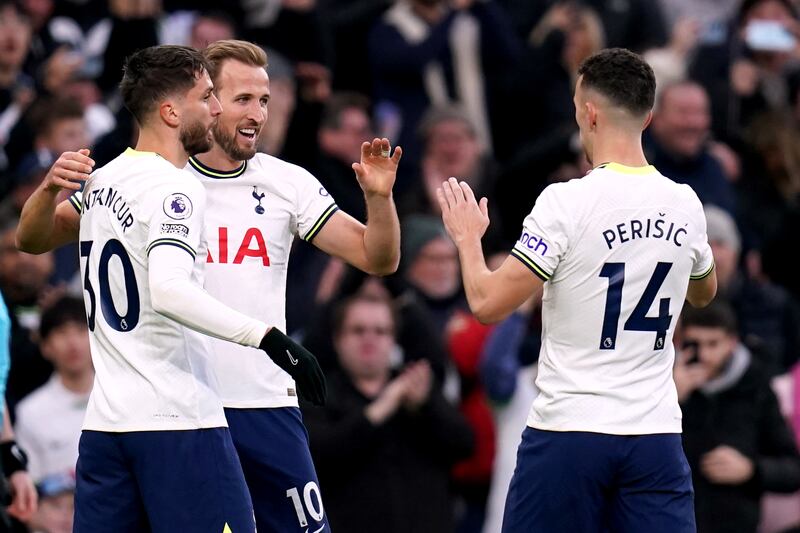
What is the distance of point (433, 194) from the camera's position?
12.3 metres

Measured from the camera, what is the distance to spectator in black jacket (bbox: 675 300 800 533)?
998cm

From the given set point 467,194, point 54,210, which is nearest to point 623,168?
point 467,194

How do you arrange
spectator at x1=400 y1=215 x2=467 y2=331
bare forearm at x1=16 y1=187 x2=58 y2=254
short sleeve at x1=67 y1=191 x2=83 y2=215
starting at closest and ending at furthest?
bare forearm at x1=16 y1=187 x2=58 y2=254 → short sleeve at x1=67 y1=191 x2=83 y2=215 → spectator at x1=400 y1=215 x2=467 y2=331

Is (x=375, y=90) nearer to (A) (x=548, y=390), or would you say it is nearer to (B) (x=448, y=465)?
(B) (x=448, y=465)

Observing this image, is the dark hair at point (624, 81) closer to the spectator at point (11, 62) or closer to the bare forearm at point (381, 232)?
the bare forearm at point (381, 232)

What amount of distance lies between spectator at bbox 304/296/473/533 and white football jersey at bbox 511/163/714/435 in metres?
3.14

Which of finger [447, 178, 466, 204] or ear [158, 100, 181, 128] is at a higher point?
ear [158, 100, 181, 128]

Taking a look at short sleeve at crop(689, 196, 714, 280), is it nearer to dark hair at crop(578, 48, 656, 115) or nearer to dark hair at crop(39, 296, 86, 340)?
dark hair at crop(578, 48, 656, 115)

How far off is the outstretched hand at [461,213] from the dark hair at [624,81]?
0.69m

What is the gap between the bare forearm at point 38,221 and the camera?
7.01 meters

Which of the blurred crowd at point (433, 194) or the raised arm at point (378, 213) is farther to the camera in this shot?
the blurred crowd at point (433, 194)

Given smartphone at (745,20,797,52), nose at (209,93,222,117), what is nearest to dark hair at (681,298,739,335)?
nose at (209,93,222,117)

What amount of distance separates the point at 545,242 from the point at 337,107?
6.49m

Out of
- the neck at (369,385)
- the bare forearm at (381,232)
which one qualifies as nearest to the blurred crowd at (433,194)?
the neck at (369,385)
